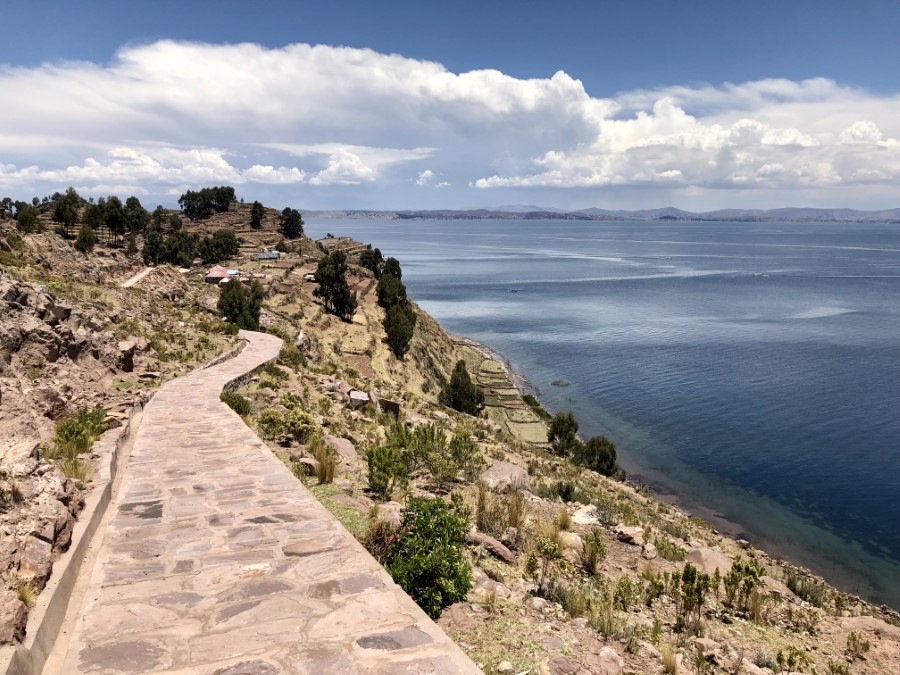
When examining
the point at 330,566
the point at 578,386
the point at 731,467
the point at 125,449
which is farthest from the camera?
the point at 578,386

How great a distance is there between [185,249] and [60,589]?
67831mm

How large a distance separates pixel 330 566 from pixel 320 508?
5.31 ft

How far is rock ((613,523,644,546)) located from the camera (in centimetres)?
1068

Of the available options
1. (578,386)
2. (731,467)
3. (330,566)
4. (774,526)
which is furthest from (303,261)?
(330,566)

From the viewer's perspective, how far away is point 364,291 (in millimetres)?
64000

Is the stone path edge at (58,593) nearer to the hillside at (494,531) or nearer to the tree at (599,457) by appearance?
the hillside at (494,531)

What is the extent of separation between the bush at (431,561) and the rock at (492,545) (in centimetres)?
139

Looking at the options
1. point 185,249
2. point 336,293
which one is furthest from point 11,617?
point 185,249

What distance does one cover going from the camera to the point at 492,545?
27.1 feet

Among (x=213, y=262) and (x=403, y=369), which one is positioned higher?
(x=213, y=262)

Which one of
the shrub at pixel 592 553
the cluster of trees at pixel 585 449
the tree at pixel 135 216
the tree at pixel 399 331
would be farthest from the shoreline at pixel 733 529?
the tree at pixel 135 216

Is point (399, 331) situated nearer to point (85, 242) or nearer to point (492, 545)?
point (85, 242)

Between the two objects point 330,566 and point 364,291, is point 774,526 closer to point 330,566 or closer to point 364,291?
point 330,566

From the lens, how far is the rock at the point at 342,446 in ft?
40.6
